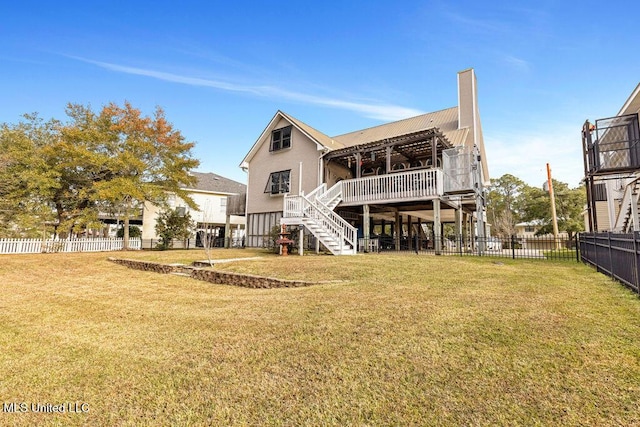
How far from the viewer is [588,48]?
11070 mm

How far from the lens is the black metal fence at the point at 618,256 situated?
5.14m

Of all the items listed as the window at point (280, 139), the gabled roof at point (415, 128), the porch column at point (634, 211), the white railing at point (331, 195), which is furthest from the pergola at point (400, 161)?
the porch column at point (634, 211)

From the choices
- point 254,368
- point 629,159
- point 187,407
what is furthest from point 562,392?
point 629,159

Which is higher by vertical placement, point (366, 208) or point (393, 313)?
point (366, 208)

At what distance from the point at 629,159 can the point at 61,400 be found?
15.5 meters

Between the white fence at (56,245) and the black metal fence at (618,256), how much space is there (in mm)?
24630

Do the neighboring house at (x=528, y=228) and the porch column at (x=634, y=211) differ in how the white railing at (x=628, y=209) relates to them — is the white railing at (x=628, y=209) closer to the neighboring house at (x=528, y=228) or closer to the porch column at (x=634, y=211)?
the porch column at (x=634, y=211)

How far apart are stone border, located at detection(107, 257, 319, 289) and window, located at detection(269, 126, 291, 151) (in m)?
11.0

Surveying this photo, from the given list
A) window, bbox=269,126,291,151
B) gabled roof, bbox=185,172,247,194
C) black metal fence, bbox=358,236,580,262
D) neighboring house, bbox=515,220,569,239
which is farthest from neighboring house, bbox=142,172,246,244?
neighboring house, bbox=515,220,569,239

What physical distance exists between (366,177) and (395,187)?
1652 mm

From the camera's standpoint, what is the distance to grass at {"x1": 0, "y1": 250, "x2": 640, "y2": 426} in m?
2.10

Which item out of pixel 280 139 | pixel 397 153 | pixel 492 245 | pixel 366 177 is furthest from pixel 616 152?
pixel 280 139

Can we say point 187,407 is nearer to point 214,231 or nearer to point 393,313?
point 393,313

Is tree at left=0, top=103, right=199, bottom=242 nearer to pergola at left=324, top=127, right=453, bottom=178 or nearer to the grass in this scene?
pergola at left=324, top=127, right=453, bottom=178
